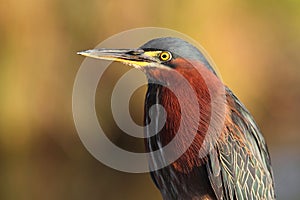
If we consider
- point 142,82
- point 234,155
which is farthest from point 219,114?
point 142,82

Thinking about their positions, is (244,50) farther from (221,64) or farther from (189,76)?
(189,76)

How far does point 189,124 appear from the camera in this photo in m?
4.39

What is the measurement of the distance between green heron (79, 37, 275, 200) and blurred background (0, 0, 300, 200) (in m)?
4.83

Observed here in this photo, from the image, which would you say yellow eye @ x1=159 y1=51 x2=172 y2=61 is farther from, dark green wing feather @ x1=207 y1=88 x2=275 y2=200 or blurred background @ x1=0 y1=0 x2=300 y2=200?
blurred background @ x1=0 y1=0 x2=300 y2=200

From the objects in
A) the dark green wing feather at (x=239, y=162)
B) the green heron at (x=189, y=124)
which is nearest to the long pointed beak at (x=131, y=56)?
the green heron at (x=189, y=124)

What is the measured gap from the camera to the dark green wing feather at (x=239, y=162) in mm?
4422

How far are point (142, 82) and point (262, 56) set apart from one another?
6.19 feet

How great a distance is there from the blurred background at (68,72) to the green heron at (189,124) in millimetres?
4832

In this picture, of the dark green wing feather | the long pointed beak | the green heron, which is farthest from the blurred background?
the long pointed beak

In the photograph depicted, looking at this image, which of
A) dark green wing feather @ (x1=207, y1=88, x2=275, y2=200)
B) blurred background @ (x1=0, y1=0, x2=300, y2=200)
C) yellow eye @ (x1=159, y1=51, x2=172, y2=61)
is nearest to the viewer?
yellow eye @ (x1=159, y1=51, x2=172, y2=61)

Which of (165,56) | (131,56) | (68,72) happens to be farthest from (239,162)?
(68,72)

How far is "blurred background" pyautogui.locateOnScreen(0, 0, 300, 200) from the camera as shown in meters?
9.51

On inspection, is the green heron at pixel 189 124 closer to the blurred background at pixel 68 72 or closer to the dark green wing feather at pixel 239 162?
the dark green wing feather at pixel 239 162

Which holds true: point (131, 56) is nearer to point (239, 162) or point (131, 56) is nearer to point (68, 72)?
point (239, 162)
